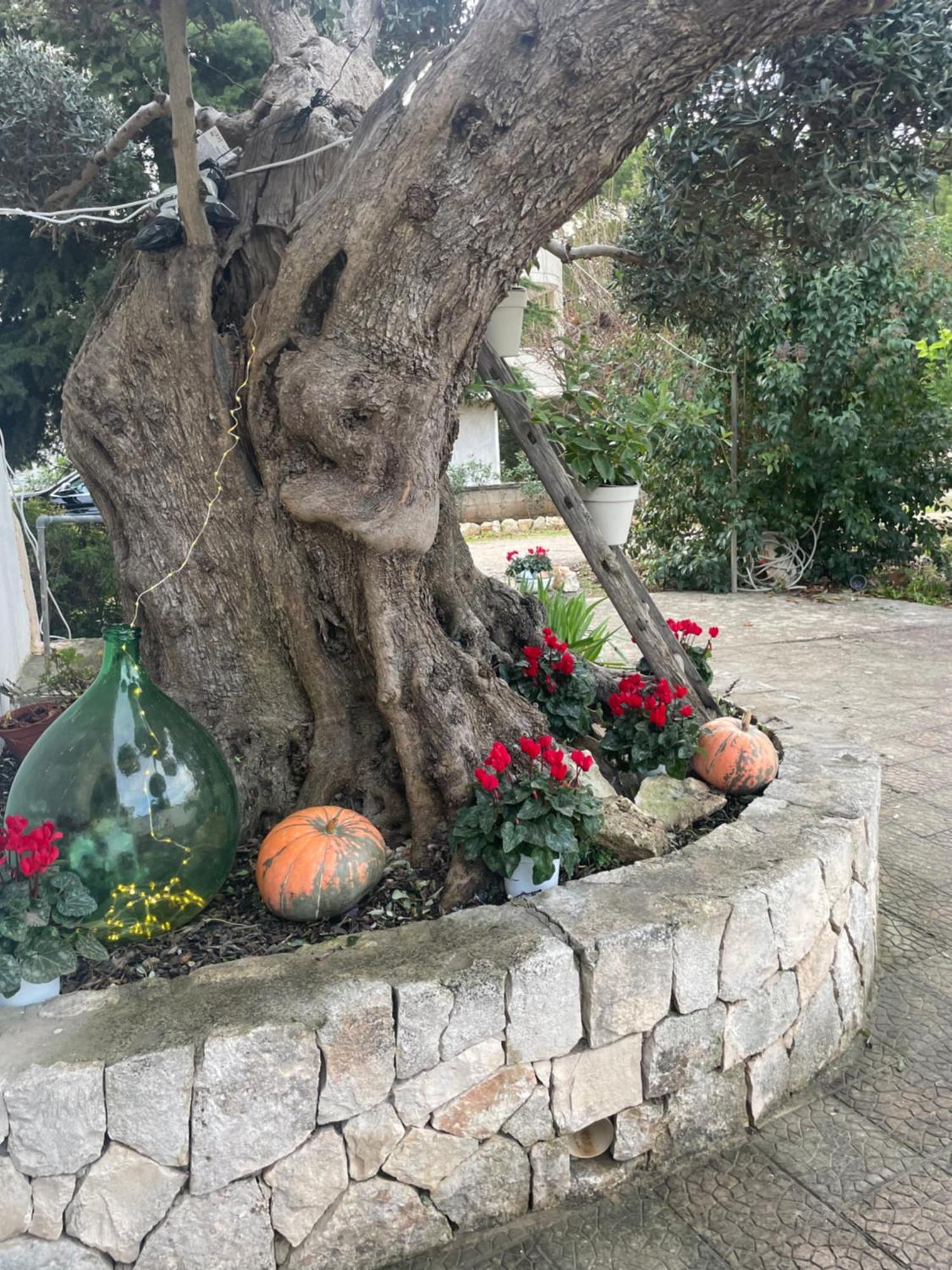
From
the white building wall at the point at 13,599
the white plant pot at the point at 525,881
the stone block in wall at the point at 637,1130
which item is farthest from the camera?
the white building wall at the point at 13,599

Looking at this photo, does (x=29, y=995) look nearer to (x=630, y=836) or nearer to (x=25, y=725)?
(x=630, y=836)

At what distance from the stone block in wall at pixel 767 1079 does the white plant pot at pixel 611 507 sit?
193 centimetres

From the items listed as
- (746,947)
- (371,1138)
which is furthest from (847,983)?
(371,1138)

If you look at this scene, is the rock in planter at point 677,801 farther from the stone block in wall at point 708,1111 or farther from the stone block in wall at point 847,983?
the stone block in wall at point 708,1111

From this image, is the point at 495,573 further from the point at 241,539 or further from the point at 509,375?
the point at 241,539

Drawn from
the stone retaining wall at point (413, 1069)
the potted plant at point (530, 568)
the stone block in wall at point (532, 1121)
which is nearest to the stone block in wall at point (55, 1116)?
the stone retaining wall at point (413, 1069)

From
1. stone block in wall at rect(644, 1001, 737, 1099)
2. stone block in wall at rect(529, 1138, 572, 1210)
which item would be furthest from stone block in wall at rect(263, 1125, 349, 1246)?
stone block in wall at rect(644, 1001, 737, 1099)

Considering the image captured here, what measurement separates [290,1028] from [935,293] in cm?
862

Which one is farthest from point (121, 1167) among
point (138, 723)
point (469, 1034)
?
point (138, 723)

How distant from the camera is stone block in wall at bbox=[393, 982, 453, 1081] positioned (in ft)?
6.30

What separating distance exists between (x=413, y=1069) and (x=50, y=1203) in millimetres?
706

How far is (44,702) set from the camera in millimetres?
3893

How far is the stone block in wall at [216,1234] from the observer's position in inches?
71.1

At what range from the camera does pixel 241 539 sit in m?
2.81
